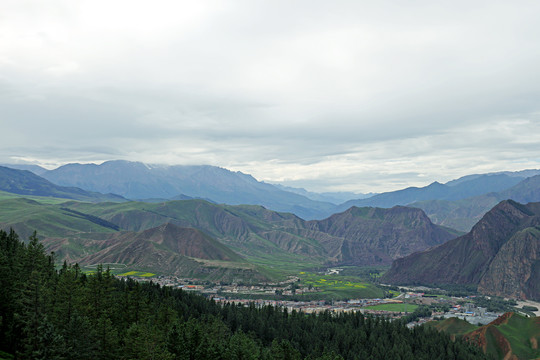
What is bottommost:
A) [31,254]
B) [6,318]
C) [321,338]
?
[321,338]

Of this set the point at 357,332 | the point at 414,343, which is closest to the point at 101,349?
the point at 357,332

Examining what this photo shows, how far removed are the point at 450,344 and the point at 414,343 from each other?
1559 centimetres

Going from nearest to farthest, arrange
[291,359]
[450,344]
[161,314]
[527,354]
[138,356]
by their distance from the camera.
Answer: [138,356] → [291,359] → [161,314] → [450,344] → [527,354]

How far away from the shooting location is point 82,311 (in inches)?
3469

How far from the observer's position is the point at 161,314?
114 m

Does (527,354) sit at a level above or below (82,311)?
below

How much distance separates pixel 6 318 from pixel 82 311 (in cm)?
1420

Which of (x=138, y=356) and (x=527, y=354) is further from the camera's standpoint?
(x=527, y=354)

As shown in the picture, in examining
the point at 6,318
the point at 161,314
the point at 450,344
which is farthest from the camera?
the point at 450,344

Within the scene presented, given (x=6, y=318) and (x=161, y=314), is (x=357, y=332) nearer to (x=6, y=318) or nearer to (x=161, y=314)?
(x=161, y=314)

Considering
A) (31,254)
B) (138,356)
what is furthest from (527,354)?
(31,254)

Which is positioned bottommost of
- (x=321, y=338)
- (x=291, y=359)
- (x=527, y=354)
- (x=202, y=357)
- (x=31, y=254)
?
(x=527, y=354)

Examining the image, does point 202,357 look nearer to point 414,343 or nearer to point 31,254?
point 31,254

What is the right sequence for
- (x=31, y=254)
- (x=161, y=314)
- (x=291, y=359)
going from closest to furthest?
1. (x=31, y=254)
2. (x=291, y=359)
3. (x=161, y=314)
